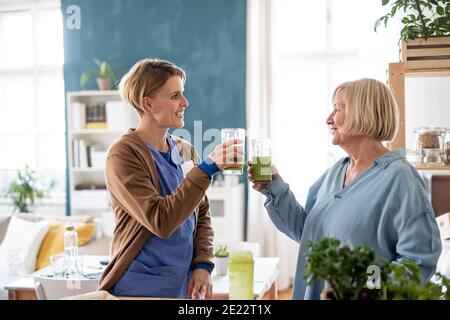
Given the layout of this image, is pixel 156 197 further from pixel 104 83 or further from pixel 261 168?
pixel 104 83

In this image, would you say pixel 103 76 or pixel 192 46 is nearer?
pixel 103 76

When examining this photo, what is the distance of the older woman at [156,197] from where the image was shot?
126cm

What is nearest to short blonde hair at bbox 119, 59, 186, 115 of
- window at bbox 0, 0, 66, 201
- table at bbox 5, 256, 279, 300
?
table at bbox 5, 256, 279, 300

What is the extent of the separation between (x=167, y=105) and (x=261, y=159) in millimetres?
280

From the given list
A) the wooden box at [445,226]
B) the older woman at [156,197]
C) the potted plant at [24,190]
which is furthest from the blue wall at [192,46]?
the older woman at [156,197]

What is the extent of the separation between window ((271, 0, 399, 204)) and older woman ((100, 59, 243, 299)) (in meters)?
2.92

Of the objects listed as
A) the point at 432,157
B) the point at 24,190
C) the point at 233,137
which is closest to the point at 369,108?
the point at 233,137

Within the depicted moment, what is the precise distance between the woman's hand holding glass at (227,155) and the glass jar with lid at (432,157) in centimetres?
88

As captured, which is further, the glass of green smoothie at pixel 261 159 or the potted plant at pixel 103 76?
the potted plant at pixel 103 76

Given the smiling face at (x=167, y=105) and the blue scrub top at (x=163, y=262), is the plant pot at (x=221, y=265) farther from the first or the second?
the smiling face at (x=167, y=105)

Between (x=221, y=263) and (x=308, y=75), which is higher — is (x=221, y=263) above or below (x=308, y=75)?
below

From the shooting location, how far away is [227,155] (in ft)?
4.23

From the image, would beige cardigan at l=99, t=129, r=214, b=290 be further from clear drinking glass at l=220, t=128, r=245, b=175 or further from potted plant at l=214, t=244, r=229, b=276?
potted plant at l=214, t=244, r=229, b=276
